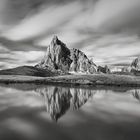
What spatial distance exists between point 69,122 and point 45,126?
343 centimetres

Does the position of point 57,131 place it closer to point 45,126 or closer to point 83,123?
point 45,126

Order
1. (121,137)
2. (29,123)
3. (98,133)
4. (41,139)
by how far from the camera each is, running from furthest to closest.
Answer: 1. (29,123)
2. (98,133)
3. (121,137)
4. (41,139)

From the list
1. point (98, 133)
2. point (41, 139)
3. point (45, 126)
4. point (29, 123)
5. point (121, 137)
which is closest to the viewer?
point (41, 139)

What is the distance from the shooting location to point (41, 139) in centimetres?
1417

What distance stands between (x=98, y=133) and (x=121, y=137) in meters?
2.23

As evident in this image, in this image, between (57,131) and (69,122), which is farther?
(69,122)

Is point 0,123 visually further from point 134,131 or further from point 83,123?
point 134,131

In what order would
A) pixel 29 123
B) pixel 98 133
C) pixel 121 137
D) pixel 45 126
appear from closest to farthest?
pixel 121 137
pixel 98 133
pixel 45 126
pixel 29 123

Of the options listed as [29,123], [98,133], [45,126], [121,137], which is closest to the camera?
[121,137]

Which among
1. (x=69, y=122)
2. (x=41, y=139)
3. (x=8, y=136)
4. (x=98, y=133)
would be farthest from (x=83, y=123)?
(x=8, y=136)

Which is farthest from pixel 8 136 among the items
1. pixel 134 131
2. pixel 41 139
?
pixel 134 131

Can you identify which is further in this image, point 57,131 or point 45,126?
point 45,126

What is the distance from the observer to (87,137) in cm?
1507

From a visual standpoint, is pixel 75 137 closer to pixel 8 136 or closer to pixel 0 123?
pixel 8 136
